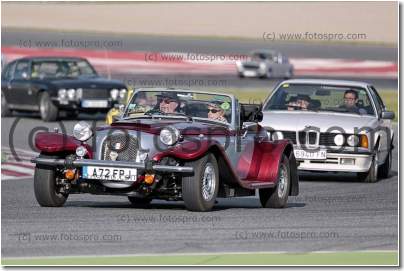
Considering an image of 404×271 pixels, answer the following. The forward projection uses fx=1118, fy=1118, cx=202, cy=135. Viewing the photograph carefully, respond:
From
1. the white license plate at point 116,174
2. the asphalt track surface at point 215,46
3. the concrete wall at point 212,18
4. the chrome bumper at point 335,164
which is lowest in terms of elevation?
the chrome bumper at point 335,164

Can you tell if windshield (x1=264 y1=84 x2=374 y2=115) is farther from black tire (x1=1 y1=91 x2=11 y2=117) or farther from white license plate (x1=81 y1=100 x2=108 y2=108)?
black tire (x1=1 y1=91 x2=11 y2=117)

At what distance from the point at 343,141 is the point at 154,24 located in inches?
1601

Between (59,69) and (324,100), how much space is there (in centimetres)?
1152

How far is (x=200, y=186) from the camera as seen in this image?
10.8 metres

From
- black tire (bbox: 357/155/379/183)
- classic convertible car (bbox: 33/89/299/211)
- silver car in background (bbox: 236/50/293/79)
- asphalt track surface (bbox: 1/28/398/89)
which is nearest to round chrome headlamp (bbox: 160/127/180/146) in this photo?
classic convertible car (bbox: 33/89/299/211)

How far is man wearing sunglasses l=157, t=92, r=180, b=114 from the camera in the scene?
12.2 m

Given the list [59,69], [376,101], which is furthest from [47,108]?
[376,101]

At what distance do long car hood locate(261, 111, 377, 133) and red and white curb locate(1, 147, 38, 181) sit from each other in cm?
374

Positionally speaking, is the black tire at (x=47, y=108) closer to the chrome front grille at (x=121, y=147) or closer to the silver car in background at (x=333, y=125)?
the silver car in background at (x=333, y=125)

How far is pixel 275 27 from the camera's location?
161 feet

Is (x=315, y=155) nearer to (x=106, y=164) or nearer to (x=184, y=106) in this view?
(x=184, y=106)

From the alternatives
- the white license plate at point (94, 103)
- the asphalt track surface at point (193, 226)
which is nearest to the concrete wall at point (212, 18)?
the white license plate at point (94, 103)

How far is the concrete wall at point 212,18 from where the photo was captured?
47.8 metres

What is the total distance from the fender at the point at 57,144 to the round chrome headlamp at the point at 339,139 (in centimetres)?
533
